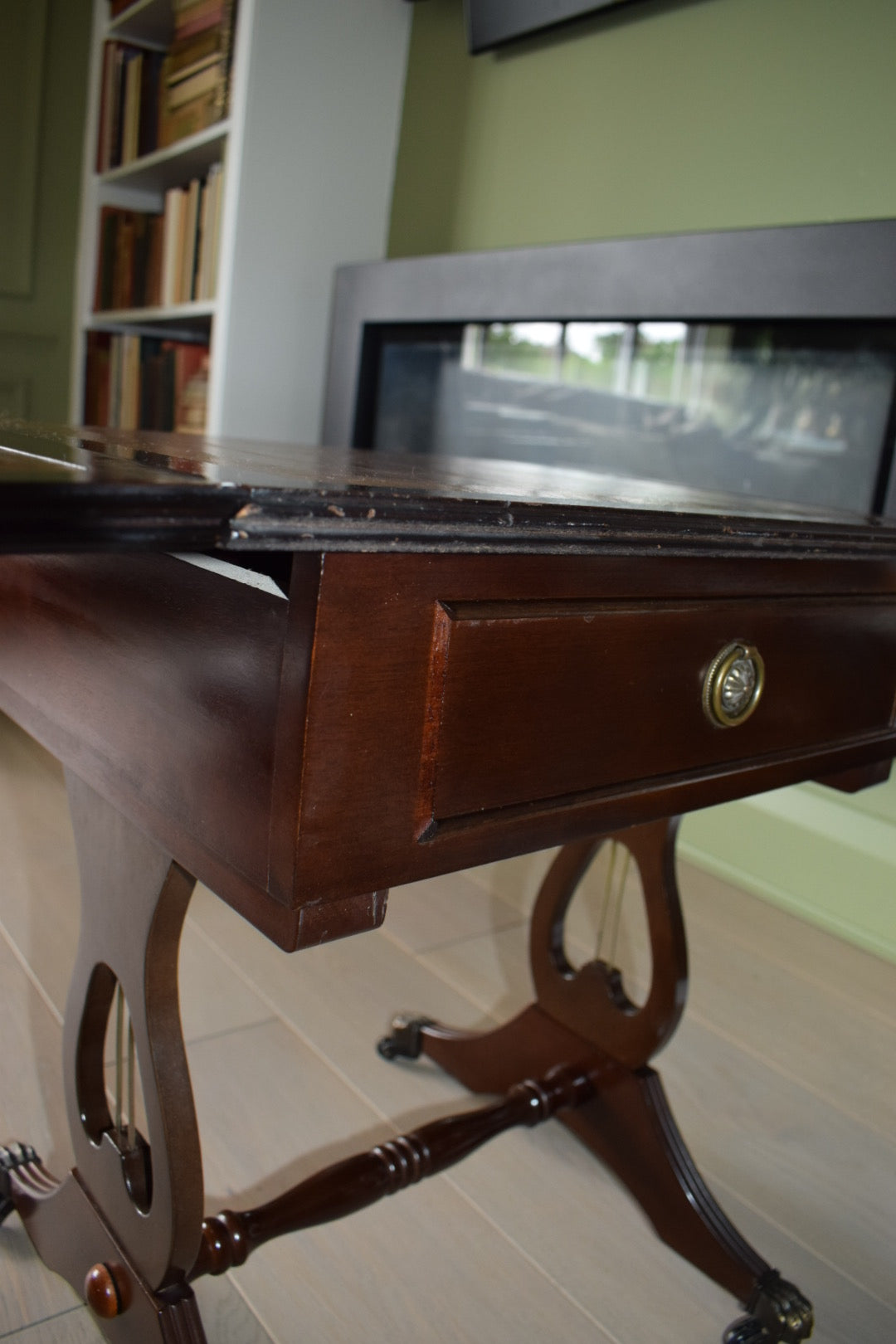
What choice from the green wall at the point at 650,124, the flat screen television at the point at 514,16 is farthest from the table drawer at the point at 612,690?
the flat screen television at the point at 514,16

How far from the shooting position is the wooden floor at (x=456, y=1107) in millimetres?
780

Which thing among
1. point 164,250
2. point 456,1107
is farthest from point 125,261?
point 456,1107

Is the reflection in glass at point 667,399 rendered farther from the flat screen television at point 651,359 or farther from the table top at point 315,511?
the table top at point 315,511

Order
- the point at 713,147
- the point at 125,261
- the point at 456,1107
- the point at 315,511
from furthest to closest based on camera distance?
the point at 125,261
the point at 713,147
the point at 456,1107
the point at 315,511

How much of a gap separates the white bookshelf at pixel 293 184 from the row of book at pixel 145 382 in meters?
0.14

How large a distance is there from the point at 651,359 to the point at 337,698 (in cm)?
142

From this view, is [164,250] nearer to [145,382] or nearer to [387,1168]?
[145,382]

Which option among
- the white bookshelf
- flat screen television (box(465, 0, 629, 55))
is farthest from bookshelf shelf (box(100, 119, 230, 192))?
flat screen television (box(465, 0, 629, 55))

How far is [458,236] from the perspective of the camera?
2.12 meters

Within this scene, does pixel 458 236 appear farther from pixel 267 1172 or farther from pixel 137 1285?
pixel 137 1285

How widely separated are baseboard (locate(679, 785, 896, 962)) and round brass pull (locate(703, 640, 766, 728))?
0.98 meters

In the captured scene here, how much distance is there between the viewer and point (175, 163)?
2.46 metres

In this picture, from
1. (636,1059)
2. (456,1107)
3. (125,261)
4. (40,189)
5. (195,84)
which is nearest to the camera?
(636,1059)

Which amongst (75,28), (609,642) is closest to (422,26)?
(75,28)
